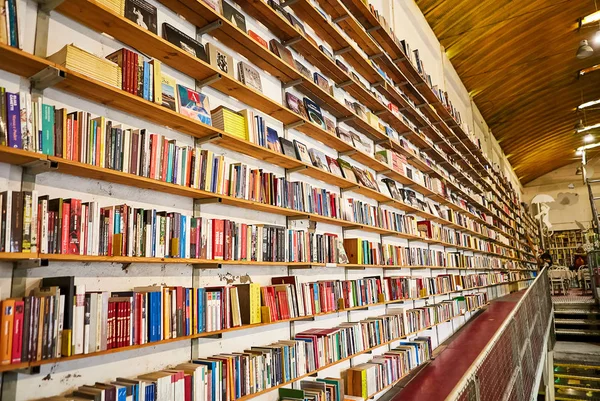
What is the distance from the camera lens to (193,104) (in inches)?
88.2

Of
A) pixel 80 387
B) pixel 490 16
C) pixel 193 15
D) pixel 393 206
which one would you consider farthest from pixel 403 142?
pixel 80 387

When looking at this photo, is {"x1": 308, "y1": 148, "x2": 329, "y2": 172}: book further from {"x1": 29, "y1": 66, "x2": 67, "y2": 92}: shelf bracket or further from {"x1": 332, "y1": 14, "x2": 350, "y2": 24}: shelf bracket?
{"x1": 29, "y1": 66, "x2": 67, "y2": 92}: shelf bracket

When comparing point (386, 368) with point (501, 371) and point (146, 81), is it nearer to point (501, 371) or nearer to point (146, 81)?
point (501, 371)

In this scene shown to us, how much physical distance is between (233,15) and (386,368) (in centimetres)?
322

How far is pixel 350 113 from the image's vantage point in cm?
382

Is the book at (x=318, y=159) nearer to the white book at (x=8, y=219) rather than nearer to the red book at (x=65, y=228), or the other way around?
the red book at (x=65, y=228)

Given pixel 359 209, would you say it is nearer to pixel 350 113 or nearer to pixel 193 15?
pixel 350 113

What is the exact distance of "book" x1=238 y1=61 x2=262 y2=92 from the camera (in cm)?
266

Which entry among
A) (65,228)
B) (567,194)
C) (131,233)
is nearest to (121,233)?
(131,233)

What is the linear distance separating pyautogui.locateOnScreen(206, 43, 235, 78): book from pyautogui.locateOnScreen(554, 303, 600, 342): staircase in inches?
395

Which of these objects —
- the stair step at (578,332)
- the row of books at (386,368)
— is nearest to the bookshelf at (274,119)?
the row of books at (386,368)

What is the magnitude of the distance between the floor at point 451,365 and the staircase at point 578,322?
151 inches

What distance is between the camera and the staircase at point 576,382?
7.51 m

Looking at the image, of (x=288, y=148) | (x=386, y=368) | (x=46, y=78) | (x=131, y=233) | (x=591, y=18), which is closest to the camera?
(x=46, y=78)
